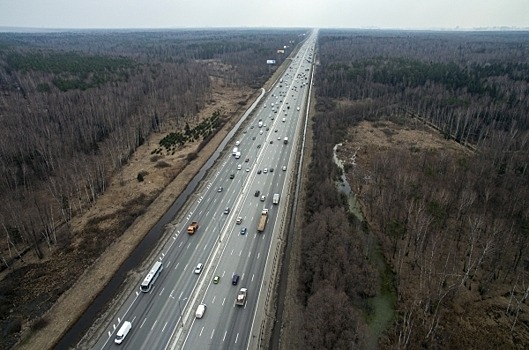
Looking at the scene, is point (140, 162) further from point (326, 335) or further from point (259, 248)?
point (326, 335)

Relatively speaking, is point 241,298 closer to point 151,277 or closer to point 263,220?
point 151,277

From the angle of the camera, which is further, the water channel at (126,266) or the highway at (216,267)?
the water channel at (126,266)

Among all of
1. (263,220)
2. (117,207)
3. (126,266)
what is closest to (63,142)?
(117,207)

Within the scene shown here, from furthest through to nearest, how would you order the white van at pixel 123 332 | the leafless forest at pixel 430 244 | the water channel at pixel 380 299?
the water channel at pixel 380 299 → the leafless forest at pixel 430 244 → the white van at pixel 123 332

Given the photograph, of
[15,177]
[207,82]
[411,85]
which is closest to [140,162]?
[15,177]

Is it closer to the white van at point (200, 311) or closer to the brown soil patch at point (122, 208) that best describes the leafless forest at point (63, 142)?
the brown soil patch at point (122, 208)

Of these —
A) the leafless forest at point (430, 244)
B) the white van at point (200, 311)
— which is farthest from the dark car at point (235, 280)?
the leafless forest at point (430, 244)
